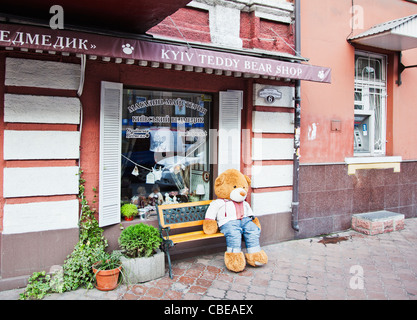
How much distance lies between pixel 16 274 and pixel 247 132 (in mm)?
4030

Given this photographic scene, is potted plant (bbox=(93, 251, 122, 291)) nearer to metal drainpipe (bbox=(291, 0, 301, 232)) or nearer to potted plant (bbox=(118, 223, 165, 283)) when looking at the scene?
potted plant (bbox=(118, 223, 165, 283))

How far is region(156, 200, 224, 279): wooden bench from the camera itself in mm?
4938

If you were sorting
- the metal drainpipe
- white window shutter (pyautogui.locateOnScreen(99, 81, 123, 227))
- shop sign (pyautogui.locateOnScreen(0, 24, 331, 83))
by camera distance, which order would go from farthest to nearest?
the metal drainpipe → white window shutter (pyautogui.locateOnScreen(99, 81, 123, 227)) → shop sign (pyautogui.locateOnScreen(0, 24, 331, 83))

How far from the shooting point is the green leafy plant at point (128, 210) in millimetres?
5195

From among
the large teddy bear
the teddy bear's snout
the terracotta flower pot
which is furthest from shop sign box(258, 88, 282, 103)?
the terracotta flower pot

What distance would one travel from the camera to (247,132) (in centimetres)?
602

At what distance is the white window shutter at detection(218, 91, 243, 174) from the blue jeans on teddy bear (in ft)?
3.55

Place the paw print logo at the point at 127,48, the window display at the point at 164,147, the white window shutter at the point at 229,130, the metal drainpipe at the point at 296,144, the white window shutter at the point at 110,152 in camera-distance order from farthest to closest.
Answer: the metal drainpipe at the point at 296,144 < the white window shutter at the point at 229,130 < the window display at the point at 164,147 < the white window shutter at the point at 110,152 < the paw print logo at the point at 127,48

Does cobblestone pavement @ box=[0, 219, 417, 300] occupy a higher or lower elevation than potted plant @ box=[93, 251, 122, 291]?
lower

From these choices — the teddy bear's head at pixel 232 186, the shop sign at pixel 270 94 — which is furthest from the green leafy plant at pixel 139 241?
the shop sign at pixel 270 94

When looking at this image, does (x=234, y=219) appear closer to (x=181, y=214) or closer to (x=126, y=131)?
(x=181, y=214)

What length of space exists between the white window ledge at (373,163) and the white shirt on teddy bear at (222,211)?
3.04 meters

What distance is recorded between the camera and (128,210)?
5.21m

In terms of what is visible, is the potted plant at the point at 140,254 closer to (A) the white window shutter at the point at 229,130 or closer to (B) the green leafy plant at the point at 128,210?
(B) the green leafy plant at the point at 128,210
